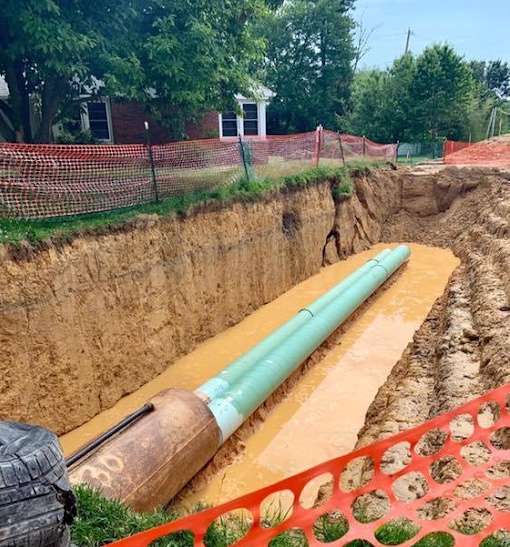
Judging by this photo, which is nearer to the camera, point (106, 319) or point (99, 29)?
point (106, 319)

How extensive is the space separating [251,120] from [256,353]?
17.1 metres

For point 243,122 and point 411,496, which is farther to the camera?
point 243,122

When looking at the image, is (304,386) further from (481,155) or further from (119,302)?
(481,155)

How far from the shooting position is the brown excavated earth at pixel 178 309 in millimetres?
6398

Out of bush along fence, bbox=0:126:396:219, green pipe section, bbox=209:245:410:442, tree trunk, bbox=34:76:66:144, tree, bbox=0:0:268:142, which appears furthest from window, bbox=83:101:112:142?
green pipe section, bbox=209:245:410:442

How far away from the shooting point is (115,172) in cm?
854

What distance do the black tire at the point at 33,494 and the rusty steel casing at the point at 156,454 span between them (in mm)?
2111

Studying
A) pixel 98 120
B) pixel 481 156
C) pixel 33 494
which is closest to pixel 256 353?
pixel 33 494

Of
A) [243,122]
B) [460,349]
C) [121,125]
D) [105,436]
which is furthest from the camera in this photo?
[243,122]

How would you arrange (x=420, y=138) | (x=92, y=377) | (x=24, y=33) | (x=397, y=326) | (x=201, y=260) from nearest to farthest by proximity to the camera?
(x=92, y=377), (x=24, y=33), (x=201, y=260), (x=397, y=326), (x=420, y=138)

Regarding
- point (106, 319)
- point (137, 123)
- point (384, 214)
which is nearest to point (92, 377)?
point (106, 319)

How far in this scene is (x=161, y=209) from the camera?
9.05 m

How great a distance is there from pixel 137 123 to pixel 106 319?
1237cm

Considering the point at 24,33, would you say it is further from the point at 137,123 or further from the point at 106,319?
the point at 137,123
